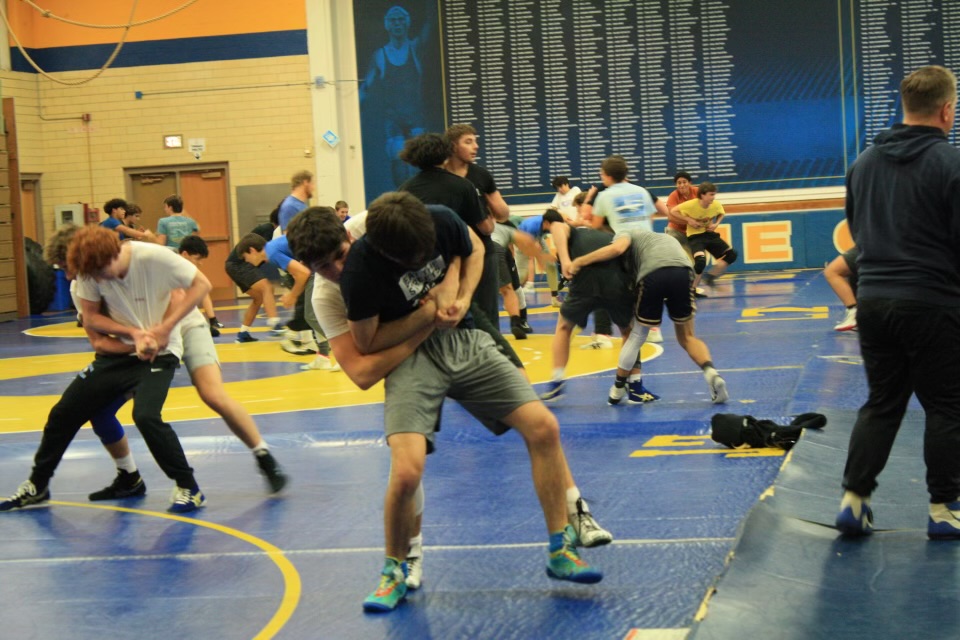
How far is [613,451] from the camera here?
6.62 m

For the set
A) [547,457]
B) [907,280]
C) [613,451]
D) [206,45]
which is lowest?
[613,451]

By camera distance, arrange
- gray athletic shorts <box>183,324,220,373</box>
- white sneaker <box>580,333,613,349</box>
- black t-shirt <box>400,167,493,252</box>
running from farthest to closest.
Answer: white sneaker <box>580,333,613,349</box> < black t-shirt <box>400,167,493,252</box> < gray athletic shorts <box>183,324,220,373</box>

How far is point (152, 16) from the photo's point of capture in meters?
22.1

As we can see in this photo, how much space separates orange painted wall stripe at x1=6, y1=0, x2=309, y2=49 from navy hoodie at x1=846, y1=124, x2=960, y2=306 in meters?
18.6

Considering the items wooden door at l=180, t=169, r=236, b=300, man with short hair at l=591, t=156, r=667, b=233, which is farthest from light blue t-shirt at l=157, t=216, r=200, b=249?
man with short hair at l=591, t=156, r=667, b=233

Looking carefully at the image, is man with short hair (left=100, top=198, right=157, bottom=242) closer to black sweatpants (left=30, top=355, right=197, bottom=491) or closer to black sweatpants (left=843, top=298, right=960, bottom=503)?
black sweatpants (left=30, top=355, right=197, bottom=491)

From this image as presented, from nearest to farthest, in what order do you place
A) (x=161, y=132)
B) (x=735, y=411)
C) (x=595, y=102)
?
(x=735, y=411) < (x=595, y=102) < (x=161, y=132)

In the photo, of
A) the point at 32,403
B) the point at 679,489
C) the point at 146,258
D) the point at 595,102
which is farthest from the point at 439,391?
the point at 595,102

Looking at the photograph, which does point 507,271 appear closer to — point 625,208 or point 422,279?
point 625,208

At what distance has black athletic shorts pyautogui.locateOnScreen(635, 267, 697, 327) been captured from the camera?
7863 millimetres

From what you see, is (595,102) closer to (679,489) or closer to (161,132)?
(161,132)

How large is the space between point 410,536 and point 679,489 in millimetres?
1770

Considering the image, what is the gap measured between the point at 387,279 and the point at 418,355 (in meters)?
0.34

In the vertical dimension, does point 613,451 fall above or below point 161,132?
below
